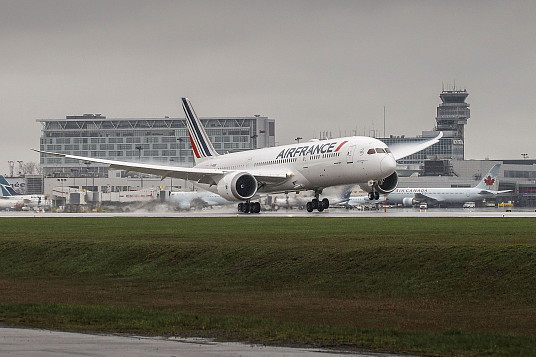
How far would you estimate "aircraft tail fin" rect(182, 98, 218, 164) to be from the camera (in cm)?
10000

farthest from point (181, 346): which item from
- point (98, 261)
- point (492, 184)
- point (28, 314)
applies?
point (492, 184)

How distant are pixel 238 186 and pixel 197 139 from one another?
23234 millimetres

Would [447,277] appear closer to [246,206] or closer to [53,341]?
[53,341]

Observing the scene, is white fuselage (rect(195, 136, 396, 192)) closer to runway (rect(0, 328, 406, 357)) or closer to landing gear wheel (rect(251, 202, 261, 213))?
landing gear wheel (rect(251, 202, 261, 213))

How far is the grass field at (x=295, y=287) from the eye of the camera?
20.2 m

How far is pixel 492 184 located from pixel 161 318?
137 metres

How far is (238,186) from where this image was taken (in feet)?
259

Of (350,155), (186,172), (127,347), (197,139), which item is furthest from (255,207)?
(127,347)

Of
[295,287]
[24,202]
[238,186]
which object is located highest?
[238,186]

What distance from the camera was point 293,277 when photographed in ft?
99.1

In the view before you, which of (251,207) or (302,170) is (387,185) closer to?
(302,170)

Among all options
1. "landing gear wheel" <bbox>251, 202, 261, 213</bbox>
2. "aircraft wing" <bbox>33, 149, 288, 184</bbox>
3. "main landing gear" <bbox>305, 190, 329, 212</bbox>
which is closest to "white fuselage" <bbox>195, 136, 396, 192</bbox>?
"aircraft wing" <bbox>33, 149, 288, 184</bbox>

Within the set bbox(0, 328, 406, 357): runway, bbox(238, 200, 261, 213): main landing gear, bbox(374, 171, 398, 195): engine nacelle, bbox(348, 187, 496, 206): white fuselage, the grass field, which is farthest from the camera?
bbox(348, 187, 496, 206): white fuselage

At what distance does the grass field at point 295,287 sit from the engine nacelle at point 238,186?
34.3 m
